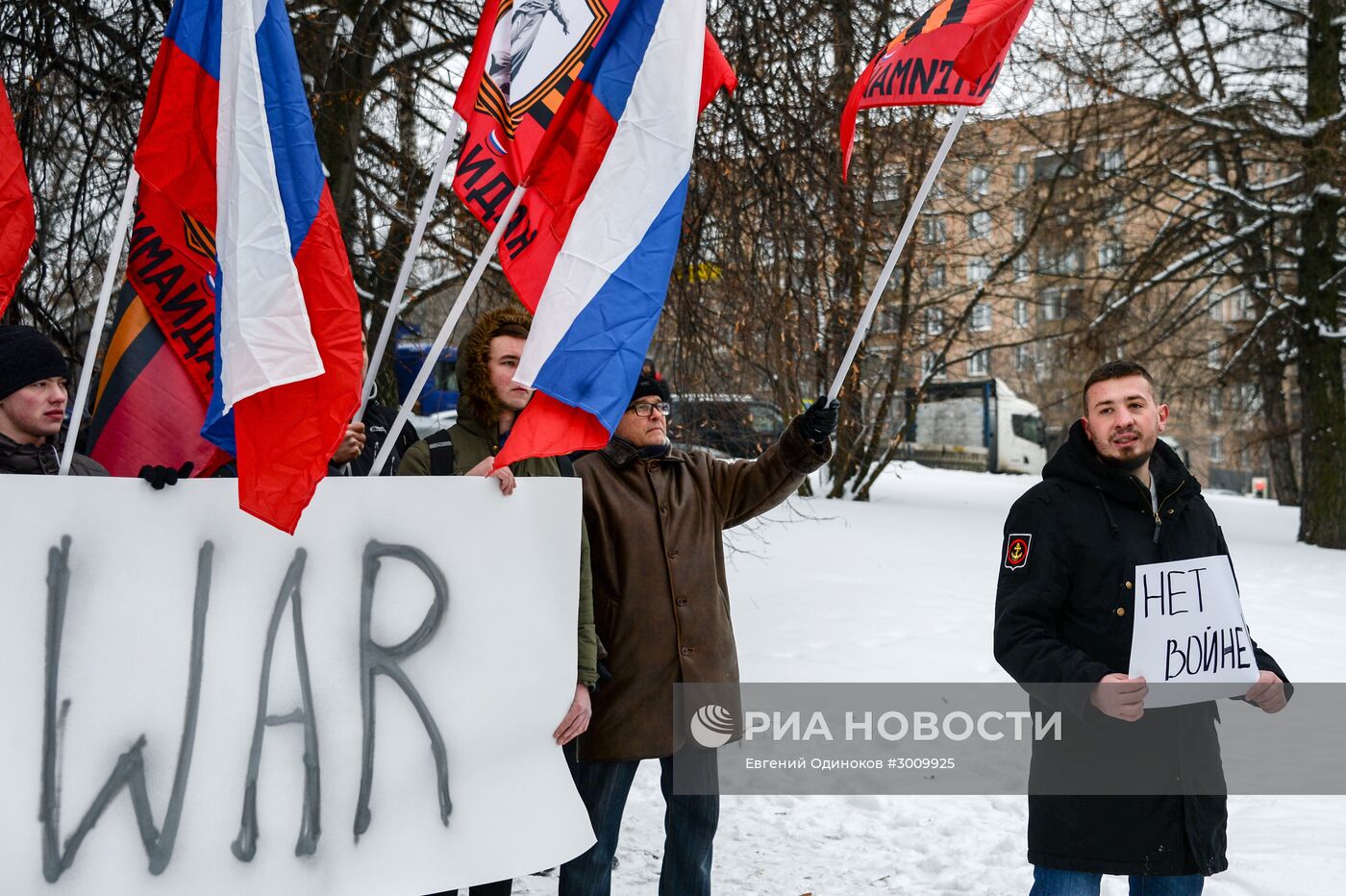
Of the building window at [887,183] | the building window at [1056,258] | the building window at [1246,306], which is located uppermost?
the building window at [1056,258]

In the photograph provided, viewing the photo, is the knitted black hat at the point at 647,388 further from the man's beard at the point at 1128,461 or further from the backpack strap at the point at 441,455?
the man's beard at the point at 1128,461

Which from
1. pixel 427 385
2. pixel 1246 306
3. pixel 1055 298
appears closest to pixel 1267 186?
pixel 1246 306

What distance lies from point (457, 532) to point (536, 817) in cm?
75

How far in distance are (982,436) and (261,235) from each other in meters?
31.6

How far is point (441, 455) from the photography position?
3.40 metres

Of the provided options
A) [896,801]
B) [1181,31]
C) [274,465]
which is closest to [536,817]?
[274,465]

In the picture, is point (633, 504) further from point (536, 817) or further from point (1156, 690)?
point (1156, 690)

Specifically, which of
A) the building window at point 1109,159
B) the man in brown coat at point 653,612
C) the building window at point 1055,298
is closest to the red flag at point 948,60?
the man in brown coat at point 653,612

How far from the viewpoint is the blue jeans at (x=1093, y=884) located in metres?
2.92

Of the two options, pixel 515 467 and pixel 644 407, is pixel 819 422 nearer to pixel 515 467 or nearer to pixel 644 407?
pixel 644 407

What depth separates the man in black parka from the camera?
9.44 feet

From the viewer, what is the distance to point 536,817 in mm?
3057

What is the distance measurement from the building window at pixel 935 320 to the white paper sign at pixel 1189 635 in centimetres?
1504

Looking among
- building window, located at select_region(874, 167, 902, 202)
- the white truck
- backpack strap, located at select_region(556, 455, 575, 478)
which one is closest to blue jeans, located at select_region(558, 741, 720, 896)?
backpack strap, located at select_region(556, 455, 575, 478)
